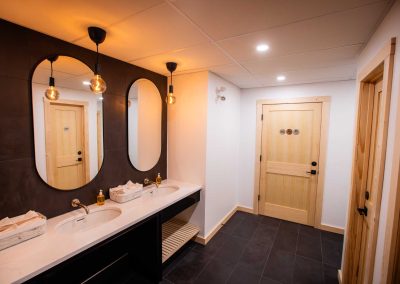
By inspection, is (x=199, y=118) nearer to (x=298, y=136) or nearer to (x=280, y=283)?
(x=298, y=136)

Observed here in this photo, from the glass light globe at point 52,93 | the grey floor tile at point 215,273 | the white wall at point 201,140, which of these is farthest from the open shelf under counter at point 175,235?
the glass light globe at point 52,93

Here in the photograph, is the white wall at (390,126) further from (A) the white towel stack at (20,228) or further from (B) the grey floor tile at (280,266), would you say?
(A) the white towel stack at (20,228)

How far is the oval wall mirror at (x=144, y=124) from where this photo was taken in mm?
2352

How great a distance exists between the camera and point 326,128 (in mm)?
2963

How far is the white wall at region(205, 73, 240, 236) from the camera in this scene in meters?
2.65

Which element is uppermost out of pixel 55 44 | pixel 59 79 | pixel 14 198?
pixel 55 44

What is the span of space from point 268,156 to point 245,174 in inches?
21.7

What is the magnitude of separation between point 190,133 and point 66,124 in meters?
1.39

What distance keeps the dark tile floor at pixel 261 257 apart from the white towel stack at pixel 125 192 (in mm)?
921

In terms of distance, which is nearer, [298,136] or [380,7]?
[380,7]

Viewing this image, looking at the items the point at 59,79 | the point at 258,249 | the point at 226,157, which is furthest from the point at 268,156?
the point at 59,79

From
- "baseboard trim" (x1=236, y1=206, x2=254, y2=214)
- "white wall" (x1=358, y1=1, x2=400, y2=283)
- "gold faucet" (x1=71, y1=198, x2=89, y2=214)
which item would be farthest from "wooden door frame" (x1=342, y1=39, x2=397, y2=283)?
"gold faucet" (x1=71, y1=198, x2=89, y2=214)

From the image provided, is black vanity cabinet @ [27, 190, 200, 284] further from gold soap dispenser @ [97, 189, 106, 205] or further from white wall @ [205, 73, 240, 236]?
white wall @ [205, 73, 240, 236]

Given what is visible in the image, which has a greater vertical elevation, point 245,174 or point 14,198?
point 14,198
